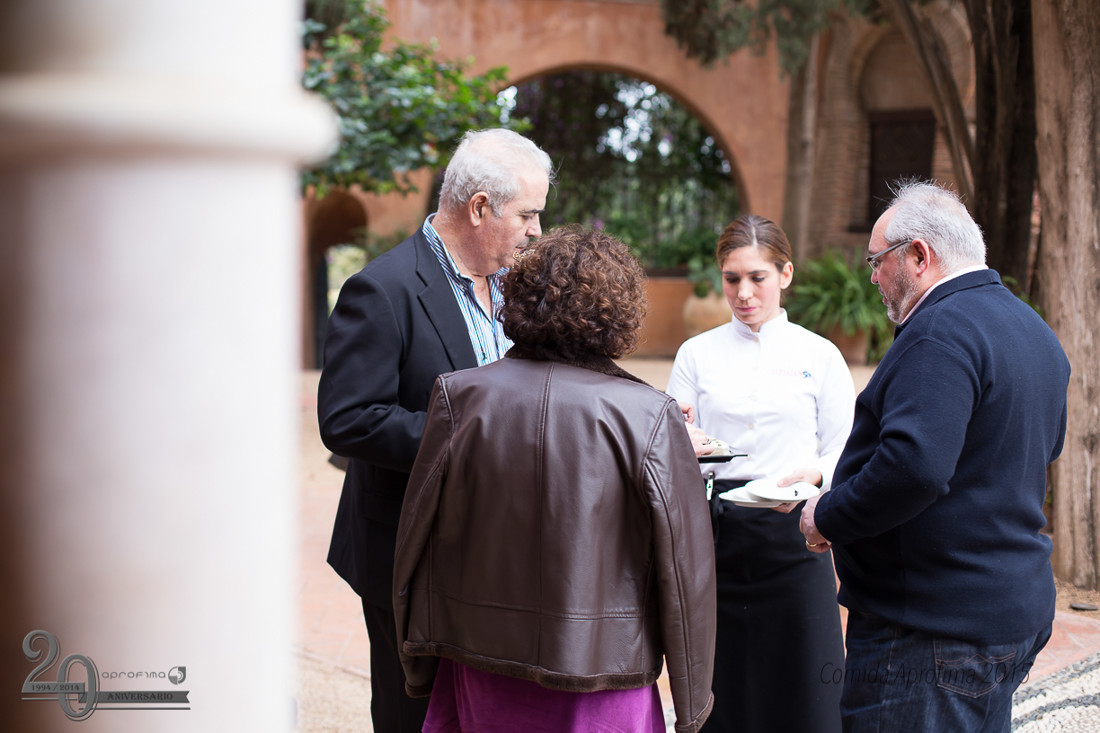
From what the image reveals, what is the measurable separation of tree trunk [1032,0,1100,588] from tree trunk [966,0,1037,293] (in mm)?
873

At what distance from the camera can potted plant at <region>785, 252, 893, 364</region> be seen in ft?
41.8

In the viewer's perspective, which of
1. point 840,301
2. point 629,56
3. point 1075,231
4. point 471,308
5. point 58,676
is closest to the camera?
point 58,676

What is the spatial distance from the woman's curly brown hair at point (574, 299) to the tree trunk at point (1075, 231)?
4.08 metres

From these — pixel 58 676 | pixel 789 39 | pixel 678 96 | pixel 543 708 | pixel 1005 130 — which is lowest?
pixel 543 708

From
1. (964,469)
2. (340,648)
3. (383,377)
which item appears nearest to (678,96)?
(340,648)

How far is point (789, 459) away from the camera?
2.79m

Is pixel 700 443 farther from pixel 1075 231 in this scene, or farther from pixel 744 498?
pixel 1075 231

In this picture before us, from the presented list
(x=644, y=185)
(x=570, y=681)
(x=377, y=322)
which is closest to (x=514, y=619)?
(x=570, y=681)

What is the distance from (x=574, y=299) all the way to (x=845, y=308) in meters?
11.6

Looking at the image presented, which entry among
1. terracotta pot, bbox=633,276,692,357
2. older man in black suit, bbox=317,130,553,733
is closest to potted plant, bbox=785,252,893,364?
terracotta pot, bbox=633,276,692,357

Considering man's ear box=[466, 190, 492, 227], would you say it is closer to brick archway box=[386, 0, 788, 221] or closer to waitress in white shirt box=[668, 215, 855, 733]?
waitress in white shirt box=[668, 215, 855, 733]

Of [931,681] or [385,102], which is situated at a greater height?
[385,102]

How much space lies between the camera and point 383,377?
2301mm

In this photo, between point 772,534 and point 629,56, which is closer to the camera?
point 772,534
